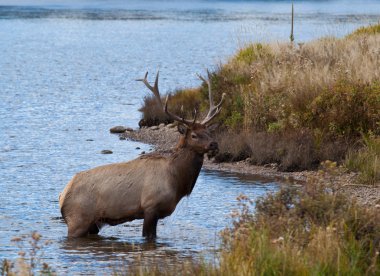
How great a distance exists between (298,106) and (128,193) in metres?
7.63

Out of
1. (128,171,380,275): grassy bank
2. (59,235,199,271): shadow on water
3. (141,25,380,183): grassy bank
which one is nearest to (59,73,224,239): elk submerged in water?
(59,235,199,271): shadow on water

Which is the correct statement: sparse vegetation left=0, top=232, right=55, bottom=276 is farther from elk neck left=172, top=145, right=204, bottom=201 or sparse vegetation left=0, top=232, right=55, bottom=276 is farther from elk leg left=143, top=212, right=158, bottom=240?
elk neck left=172, top=145, right=204, bottom=201

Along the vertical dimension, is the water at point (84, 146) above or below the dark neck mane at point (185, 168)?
below

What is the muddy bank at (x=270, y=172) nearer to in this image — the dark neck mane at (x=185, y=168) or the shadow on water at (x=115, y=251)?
the dark neck mane at (x=185, y=168)

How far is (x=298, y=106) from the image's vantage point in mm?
20906

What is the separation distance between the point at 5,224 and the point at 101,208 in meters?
2.10

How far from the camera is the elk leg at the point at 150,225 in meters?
13.9

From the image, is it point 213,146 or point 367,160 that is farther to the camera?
point 367,160

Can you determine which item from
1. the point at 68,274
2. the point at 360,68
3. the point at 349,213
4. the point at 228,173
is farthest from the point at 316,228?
the point at 360,68

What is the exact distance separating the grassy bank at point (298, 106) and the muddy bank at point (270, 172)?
9.9 inches

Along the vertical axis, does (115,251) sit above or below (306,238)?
below

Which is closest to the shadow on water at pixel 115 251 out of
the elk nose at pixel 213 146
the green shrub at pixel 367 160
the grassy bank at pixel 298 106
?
the elk nose at pixel 213 146

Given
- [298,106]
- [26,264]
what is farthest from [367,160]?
[26,264]

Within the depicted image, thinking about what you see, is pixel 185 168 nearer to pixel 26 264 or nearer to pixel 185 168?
pixel 185 168
